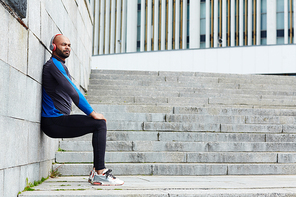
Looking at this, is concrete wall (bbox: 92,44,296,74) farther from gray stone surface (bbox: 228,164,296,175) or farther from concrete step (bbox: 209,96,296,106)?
gray stone surface (bbox: 228,164,296,175)

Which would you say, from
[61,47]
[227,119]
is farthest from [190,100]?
[61,47]

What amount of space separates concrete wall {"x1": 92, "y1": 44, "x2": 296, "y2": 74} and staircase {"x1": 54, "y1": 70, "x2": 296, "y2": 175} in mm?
8550

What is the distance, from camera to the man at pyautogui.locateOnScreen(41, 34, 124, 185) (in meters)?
4.11

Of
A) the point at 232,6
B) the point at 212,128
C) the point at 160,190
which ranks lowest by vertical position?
the point at 160,190

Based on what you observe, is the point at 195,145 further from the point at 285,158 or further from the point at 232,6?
the point at 232,6

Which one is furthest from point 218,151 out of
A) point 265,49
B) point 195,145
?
point 265,49

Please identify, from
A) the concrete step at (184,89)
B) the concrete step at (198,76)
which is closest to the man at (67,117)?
the concrete step at (184,89)

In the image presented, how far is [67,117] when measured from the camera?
4.17 meters

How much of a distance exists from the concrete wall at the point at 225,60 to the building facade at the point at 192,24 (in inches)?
192

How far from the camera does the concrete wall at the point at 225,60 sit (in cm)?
1756

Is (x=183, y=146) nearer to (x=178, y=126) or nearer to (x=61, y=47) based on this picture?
(x=178, y=126)

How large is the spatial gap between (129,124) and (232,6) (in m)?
21.9

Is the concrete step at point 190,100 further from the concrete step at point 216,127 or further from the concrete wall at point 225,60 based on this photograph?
the concrete wall at point 225,60

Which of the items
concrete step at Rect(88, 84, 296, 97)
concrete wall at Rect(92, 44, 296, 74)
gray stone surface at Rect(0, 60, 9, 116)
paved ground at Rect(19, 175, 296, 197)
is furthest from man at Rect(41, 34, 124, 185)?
concrete wall at Rect(92, 44, 296, 74)
